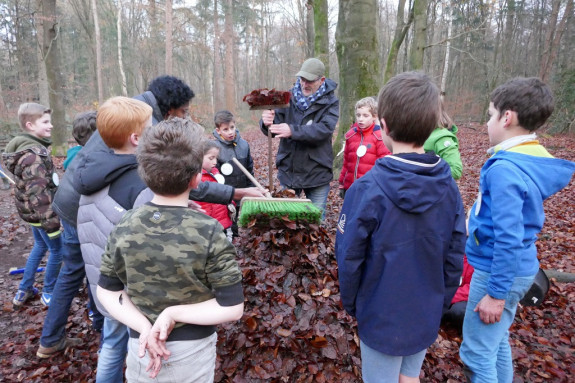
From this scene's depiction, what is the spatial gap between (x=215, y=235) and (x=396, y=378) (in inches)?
47.6

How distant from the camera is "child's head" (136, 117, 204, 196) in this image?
1381mm

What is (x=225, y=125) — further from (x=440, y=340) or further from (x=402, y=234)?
(x=440, y=340)

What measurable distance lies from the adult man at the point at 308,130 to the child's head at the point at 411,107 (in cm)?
204

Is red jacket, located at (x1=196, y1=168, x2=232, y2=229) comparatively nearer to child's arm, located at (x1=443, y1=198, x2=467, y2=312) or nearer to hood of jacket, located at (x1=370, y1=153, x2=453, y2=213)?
hood of jacket, located at (x1=370, y1=153, x2=453, y2=213)

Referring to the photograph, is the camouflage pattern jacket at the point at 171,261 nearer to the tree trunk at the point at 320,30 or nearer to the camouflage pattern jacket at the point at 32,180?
the camouflage pattern jacket at the point at 32,180

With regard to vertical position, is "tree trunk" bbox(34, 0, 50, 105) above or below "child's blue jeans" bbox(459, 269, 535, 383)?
above

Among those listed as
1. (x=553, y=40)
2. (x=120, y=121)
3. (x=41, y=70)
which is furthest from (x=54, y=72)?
(x=553, y=40)


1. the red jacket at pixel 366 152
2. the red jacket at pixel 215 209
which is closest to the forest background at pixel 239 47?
the red jacket at pixel 366 152

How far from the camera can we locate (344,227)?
5.32 ft

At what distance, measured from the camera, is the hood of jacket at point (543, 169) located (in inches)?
70.4

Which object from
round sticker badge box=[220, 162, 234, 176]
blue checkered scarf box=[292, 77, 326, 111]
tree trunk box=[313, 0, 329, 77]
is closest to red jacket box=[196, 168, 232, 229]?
round sticker badge box=[220, 162, 234, 176]

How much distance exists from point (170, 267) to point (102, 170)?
83cm

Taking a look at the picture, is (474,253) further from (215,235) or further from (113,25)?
(113,25)

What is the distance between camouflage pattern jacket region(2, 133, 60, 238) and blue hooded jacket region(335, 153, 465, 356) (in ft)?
10.7
